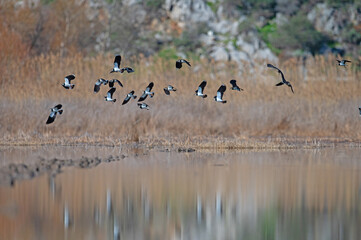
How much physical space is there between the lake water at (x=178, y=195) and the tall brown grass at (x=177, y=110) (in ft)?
11.7

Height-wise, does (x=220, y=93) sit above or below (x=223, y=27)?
below

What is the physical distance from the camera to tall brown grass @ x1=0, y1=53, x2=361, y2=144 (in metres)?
21.6

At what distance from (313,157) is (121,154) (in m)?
3.95

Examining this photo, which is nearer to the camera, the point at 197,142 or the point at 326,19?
the point at 197,142

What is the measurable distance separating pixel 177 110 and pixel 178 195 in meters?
9.69

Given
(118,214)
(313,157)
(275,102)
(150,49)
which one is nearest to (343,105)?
(275,102)

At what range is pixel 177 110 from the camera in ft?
72.4

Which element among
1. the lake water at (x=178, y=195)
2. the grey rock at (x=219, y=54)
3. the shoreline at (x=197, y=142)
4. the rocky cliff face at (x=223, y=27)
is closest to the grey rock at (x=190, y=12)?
the rocky cliff face at (x=223, y=27)


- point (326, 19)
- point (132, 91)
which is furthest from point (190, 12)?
point (132, 91)

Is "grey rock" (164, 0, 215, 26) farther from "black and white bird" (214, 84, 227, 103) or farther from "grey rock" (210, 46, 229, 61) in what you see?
"black and white bird" (214, 84, 227, 103)

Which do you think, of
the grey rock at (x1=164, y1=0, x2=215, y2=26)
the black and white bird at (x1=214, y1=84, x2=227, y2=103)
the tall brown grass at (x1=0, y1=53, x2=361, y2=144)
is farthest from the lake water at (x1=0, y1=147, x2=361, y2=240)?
the grey rock at (x1=164, y1=0, x2=215, y2=26)

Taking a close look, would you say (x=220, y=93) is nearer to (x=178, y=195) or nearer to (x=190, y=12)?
(x=178, y=195)

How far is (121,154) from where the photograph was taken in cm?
1803

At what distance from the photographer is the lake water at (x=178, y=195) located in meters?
9.98
